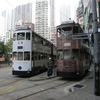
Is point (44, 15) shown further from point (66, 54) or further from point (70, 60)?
point (70, 60)

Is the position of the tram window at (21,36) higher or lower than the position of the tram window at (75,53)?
higher

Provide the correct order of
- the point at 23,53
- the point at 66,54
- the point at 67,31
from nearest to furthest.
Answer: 1. the point at 66,54
2. the point at 67,31
3. the point at 23,53

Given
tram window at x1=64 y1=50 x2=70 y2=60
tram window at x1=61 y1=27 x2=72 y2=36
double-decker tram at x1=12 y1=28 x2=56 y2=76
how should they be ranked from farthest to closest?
1. double-decker tram at x1=12 y1=28 x2=56 y2=76
2. tram window at x1=61 y1=27 x2=72 y2=36
3. tram window at x1=64 y1=50 x2=70 y2=60

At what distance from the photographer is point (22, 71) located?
1173 cm

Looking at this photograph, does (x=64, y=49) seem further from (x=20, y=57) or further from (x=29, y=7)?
(x=29, y=7)

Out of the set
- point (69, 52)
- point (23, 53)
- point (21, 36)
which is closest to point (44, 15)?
point (21, 36)

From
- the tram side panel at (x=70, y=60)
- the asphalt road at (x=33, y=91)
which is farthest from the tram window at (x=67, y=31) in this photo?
the asphalt road at (x=33, y=91)

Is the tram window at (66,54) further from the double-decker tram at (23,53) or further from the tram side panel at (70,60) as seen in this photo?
the double-decker tram at (23,53)

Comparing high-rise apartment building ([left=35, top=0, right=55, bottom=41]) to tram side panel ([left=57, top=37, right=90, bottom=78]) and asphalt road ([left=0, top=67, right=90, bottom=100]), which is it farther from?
asphalt road ([left=0, top=67, right=90, bottom=100])

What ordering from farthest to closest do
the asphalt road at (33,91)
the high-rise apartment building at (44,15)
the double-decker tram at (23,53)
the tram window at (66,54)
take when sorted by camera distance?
1. the high-rise apartment building at (44,15)
2. the double-decker tram at (23,53)
3. the tram window at (66,54)
4. the asphalt road at (33,91)

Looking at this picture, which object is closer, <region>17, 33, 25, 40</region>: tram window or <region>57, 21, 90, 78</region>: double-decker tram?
<region>57, 21, 90, 78</region>: double-decker tram

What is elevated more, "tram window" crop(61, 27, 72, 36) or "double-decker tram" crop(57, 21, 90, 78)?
"tram window" crop(61, 27, 72, 36)

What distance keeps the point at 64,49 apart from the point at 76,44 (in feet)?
3.40

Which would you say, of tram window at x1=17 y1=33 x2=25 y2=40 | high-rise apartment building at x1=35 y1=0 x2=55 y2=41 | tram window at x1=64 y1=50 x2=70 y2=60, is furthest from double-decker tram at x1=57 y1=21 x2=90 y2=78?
high-rise apartment building at x1=35 y1=0 x2=55 y2=41
